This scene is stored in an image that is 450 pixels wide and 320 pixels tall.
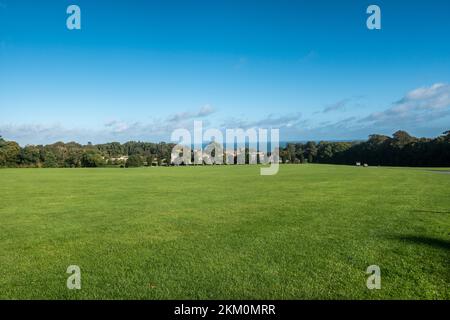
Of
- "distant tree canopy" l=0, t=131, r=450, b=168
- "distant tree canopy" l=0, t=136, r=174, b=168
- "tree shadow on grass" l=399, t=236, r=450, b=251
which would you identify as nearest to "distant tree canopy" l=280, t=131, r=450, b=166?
"distant tree canopy" l=0, t=131, r=450, b=168

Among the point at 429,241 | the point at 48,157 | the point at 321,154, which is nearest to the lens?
the point at 429,241

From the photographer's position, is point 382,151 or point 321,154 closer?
point 382,151

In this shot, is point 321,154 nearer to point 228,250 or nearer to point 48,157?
point 48,157

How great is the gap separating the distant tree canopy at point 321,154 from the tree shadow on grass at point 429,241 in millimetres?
72243

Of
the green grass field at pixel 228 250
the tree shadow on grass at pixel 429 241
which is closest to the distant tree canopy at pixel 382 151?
the green grass field at pixel 228 250

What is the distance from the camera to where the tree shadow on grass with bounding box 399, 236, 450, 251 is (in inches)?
362

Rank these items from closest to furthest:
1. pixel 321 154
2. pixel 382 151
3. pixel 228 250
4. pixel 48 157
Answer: pixel 228 250
pixel 48 157
pixel 382 151
pixel 321 154

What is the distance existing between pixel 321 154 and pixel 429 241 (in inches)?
3790

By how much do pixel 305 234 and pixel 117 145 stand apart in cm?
11386

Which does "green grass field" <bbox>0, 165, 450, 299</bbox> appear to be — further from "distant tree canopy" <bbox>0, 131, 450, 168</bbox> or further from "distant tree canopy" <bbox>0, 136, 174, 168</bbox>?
"distant tree canopy" <bbox>0, 136, 174, 168</bbox>

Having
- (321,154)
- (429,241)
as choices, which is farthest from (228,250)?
(321,154)

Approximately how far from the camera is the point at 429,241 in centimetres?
970

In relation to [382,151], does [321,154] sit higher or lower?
lower

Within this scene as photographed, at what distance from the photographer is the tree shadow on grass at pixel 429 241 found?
30.2ft
